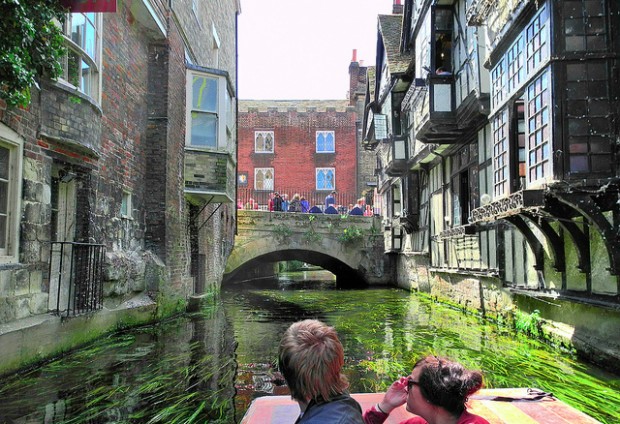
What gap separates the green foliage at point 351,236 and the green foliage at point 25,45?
1616cm

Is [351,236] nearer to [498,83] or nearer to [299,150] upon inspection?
[498,83]

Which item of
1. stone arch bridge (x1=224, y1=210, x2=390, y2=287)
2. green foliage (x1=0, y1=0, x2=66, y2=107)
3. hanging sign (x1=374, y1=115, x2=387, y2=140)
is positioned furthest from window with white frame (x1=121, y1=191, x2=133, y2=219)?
hanging sign (x1=374, y1=115, x2=387, y2=140)

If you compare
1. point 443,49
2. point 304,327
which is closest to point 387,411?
point 304,327

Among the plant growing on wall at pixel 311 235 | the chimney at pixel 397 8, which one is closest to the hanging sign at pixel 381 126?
the plant growing on wall at pixel 311 235

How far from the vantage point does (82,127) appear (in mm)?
7031

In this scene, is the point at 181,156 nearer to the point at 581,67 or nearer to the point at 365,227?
the point at 581,67

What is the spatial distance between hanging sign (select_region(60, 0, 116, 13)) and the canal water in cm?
411

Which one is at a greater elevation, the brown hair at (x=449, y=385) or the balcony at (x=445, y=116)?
the balcony at (x=445, y=116)

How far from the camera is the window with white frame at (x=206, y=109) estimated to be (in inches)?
477

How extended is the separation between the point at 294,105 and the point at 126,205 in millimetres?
28146

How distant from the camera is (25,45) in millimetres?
4902

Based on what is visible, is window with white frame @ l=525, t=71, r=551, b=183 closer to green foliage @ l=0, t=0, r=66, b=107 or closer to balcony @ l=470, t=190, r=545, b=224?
balcony @ l=470, t=190, r=545, b=224

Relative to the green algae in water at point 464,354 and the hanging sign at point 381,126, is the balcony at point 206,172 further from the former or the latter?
the hanging sign at point 381,126

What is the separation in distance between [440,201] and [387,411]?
42.2 ft
